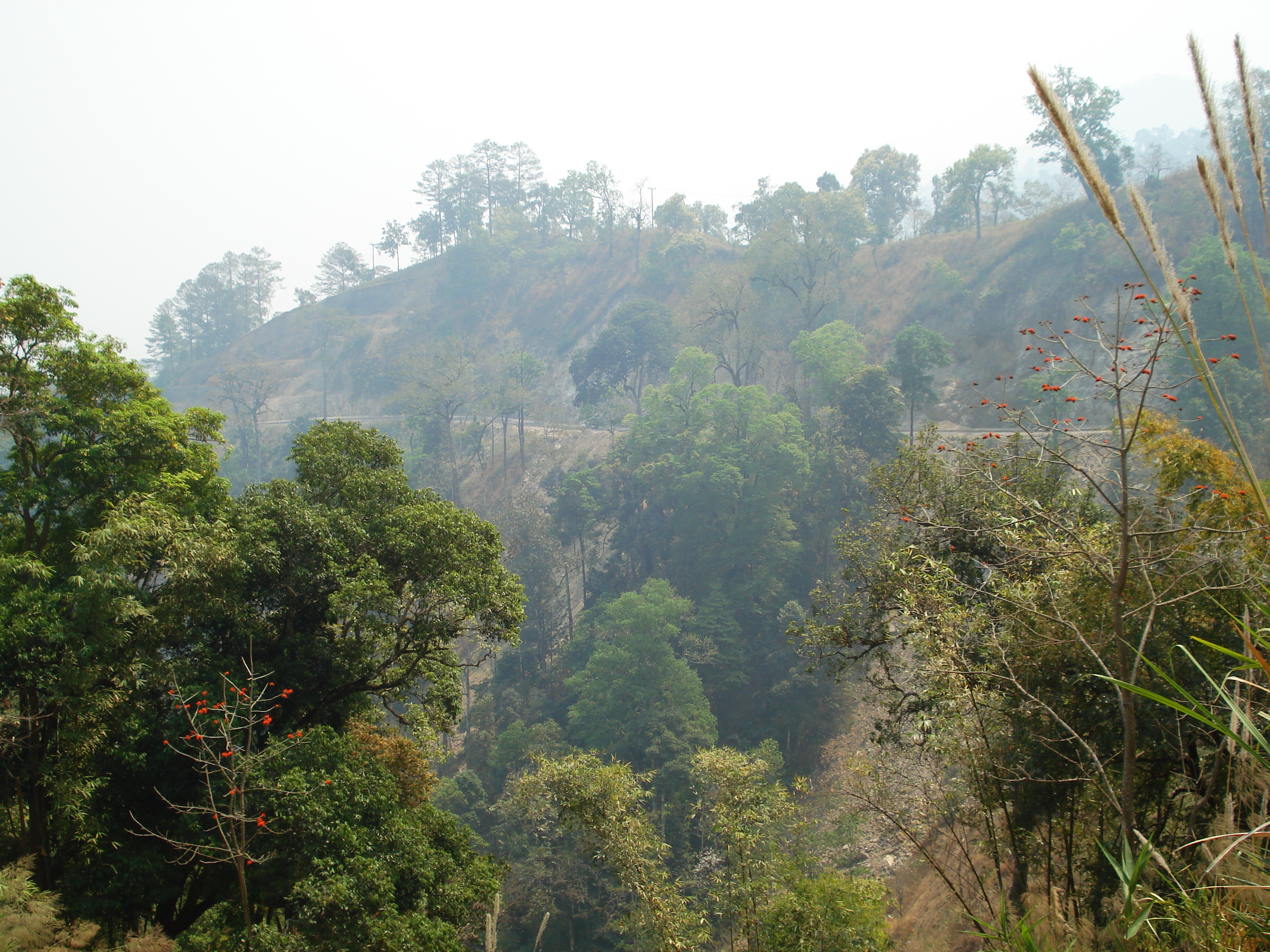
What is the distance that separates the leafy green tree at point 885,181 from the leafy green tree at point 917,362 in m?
20.4

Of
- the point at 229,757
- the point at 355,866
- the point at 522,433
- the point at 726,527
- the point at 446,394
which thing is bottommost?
the point at 726,527

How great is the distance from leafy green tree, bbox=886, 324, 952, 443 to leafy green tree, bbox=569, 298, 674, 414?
13.9 metres

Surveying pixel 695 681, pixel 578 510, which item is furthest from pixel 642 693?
pixel 578 510

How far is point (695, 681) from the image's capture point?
21938 millimetres

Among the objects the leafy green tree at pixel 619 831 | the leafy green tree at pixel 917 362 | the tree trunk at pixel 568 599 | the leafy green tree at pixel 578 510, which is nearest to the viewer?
the leafy green tree at pixel 619 831

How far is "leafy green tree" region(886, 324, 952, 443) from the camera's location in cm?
2962

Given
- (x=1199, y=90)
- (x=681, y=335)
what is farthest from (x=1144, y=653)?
(x=681, y=335)

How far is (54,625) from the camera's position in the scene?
7.20 m

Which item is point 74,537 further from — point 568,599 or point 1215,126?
point 568,599

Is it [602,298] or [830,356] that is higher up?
[602,298]

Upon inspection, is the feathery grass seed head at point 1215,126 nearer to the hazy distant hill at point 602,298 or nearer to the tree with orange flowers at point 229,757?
the tree with orange flowers at point 229,757

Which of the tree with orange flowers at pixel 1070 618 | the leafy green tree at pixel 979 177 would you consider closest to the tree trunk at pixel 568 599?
the tree with orange flowers at pixel 1070 618

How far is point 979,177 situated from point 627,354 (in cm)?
2426

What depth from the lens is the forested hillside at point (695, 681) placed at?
3.76 m
